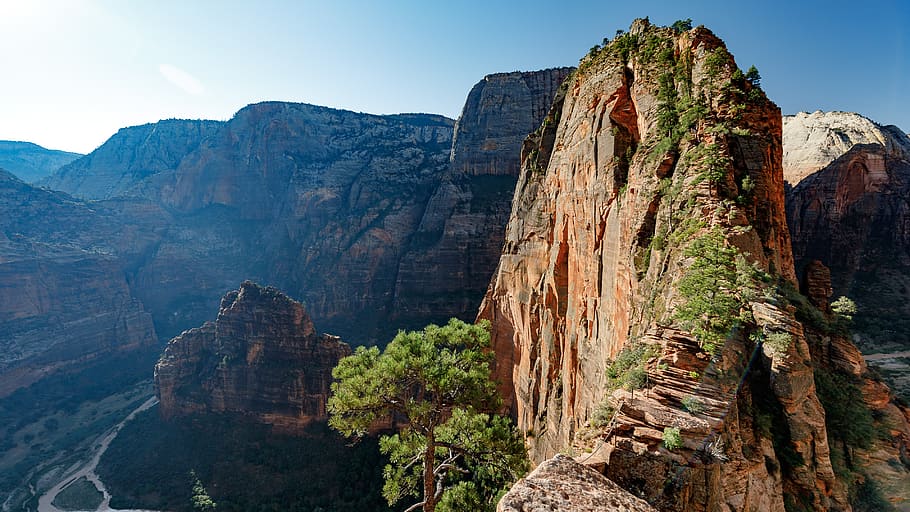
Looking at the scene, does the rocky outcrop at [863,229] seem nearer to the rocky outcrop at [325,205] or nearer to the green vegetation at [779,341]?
the rocky outcrop at [325,205]

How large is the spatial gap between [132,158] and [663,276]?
157 meters

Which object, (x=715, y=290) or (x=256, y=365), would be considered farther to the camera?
(x=256, y=365)

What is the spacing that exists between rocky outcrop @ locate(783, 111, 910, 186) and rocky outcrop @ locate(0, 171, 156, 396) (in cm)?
11139

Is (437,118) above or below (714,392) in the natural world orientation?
above

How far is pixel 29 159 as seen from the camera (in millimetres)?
167000

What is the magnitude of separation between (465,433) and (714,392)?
6.84 m

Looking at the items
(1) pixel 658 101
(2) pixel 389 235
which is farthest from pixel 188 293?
(1) pixel 658 101

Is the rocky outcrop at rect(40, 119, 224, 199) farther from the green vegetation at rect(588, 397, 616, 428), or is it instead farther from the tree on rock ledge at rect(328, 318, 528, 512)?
the green vegetation at rect(588, 397, 616, 428)

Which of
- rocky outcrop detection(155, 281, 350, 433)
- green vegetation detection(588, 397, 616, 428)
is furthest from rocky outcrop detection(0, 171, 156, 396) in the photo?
green vegetation detection(588, 397, 616, 428)

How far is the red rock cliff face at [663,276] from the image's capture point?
6.03m

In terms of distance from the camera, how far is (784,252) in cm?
1127

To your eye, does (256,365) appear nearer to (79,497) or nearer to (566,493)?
(79,497)

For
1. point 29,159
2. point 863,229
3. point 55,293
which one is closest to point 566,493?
point 863,229

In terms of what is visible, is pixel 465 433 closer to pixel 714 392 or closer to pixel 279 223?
pixel 714 392
